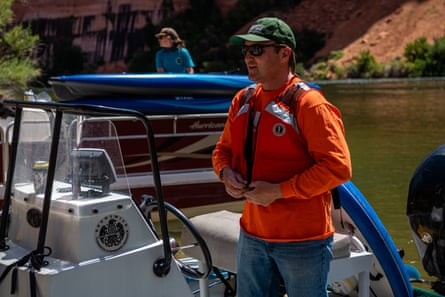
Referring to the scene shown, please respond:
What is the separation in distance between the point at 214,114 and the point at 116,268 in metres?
5.33

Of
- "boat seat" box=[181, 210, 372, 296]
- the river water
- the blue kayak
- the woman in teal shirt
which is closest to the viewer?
"boat seat" box=[181, 210, 372, 296]

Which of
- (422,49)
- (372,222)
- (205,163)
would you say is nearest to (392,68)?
(422,49)

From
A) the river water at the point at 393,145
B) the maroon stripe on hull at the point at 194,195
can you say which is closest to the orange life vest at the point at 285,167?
the river water at the point at 393,145

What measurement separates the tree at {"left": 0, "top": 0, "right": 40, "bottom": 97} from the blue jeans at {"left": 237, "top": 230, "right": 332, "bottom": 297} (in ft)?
33.4

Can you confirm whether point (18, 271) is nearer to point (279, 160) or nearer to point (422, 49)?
point (279, 160)

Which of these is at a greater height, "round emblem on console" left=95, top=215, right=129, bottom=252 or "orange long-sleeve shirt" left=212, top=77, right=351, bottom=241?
"orange long-sleeve shirt" left=212, top=77, right=351, bottom=241

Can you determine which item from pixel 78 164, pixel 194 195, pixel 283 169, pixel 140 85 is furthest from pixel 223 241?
pixel 194 195

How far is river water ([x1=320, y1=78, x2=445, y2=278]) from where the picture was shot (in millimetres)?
8625

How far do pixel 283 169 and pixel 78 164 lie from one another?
783 mm

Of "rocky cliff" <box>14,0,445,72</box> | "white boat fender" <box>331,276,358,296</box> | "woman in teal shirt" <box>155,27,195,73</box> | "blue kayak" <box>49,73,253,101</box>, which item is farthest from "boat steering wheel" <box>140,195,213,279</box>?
"rocky cliff" <box>14,0,445,72</box>

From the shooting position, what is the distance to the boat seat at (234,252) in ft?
11.3

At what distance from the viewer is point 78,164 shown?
2693 mm

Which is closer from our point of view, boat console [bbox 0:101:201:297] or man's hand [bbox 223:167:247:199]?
boat console [bbox 0:101:201:297]

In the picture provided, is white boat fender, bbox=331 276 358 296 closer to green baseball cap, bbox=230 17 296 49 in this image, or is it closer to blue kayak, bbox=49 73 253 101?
green baseball cap, bbox=230 17 296 49
